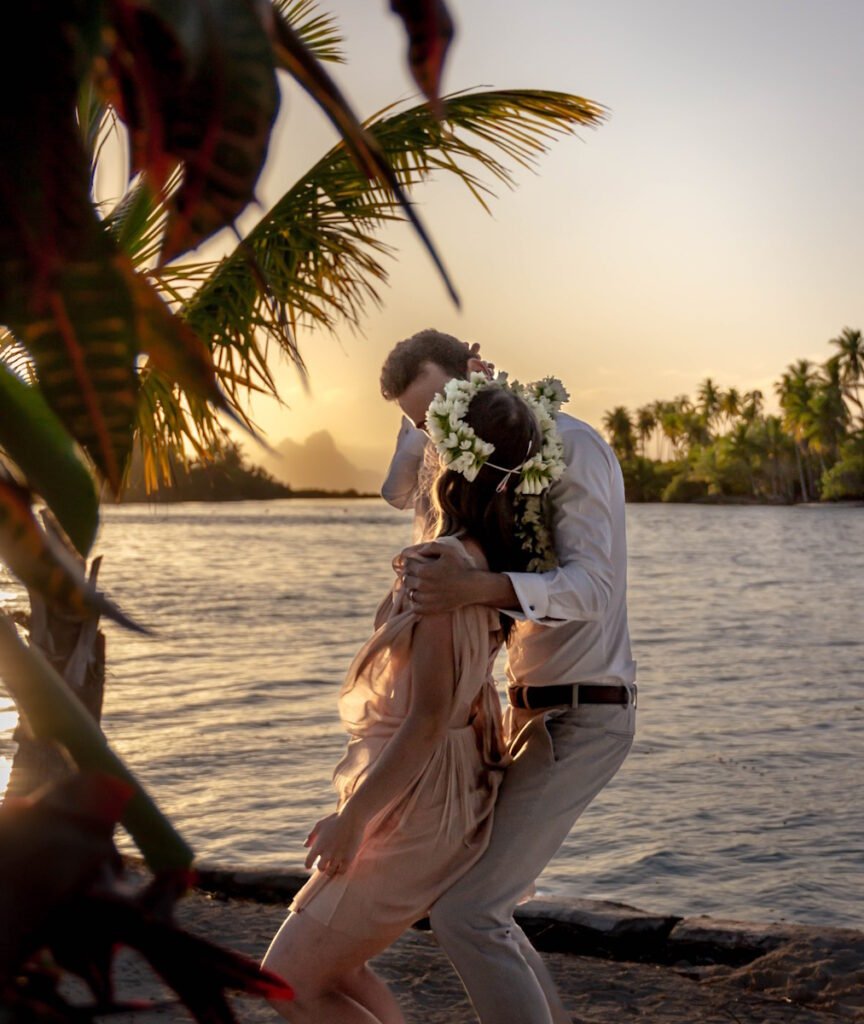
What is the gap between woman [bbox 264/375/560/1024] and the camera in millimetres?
3033

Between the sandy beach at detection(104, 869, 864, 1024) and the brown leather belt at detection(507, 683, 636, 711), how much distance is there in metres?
2.20

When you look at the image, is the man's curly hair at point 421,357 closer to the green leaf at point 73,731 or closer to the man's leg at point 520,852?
the man's leg at point 520,852

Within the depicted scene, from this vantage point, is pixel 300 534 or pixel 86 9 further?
pixel 300 534

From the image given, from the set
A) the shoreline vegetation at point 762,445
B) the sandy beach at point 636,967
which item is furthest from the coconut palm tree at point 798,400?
the sandy beach at point 636,967

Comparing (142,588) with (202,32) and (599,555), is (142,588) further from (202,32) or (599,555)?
(202,32)

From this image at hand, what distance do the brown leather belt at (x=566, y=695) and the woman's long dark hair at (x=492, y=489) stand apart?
1.32 feet

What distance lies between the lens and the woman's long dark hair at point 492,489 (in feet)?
10.5

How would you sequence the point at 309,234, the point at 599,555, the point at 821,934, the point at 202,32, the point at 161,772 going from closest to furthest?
the point at 202,32 < the point at 599,555 < the point at 821,934 < the point at 309,234 < the point at 161,772

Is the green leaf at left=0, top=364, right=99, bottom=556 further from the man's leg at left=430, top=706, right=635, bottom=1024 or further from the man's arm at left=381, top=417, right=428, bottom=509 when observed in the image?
the man's arm at left=381, top=417, right=428, bottom=509

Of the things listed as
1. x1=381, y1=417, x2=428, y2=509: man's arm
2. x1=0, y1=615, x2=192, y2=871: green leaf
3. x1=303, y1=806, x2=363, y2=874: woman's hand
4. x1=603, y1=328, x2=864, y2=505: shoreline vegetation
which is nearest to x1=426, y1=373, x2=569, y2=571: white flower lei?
x1=303, y1=806, x2=363, y2=874: woman's hand

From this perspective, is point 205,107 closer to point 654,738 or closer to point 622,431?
point 654,738

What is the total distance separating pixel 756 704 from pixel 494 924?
49.0 feet

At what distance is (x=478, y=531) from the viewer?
3246mm

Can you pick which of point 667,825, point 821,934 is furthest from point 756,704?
point 821,934
